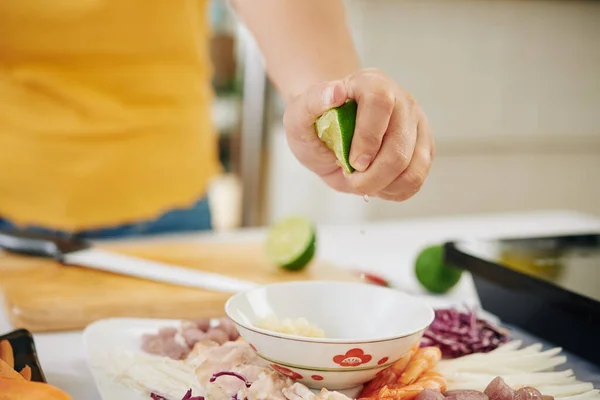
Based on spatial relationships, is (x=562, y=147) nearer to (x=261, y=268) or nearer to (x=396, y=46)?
(x=396, y=46)

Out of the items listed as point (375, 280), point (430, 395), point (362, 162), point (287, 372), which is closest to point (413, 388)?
point (430, 395)

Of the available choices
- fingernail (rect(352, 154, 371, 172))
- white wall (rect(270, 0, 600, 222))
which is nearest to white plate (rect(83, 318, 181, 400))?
fingernail (rect(352, 154, 371, 172))

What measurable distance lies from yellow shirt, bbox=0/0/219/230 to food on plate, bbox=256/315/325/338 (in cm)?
91

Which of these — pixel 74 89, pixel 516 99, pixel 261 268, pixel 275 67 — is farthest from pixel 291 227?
pixel 516 99

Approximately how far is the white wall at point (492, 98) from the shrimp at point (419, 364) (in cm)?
254

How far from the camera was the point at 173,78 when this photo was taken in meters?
1.63

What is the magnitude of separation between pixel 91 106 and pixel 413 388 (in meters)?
1.08

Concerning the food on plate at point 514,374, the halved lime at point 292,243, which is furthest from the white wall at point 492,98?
the food on plate at point 514,374

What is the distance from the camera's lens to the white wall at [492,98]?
332 centimetres

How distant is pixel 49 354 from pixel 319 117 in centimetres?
48

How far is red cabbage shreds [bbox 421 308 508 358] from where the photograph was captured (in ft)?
2.92

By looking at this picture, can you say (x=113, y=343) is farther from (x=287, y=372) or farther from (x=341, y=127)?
(x=341, y=127)

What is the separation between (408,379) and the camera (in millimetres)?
755

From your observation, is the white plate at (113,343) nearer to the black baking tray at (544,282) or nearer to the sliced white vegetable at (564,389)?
the sliced white vegetable at (564,389)
